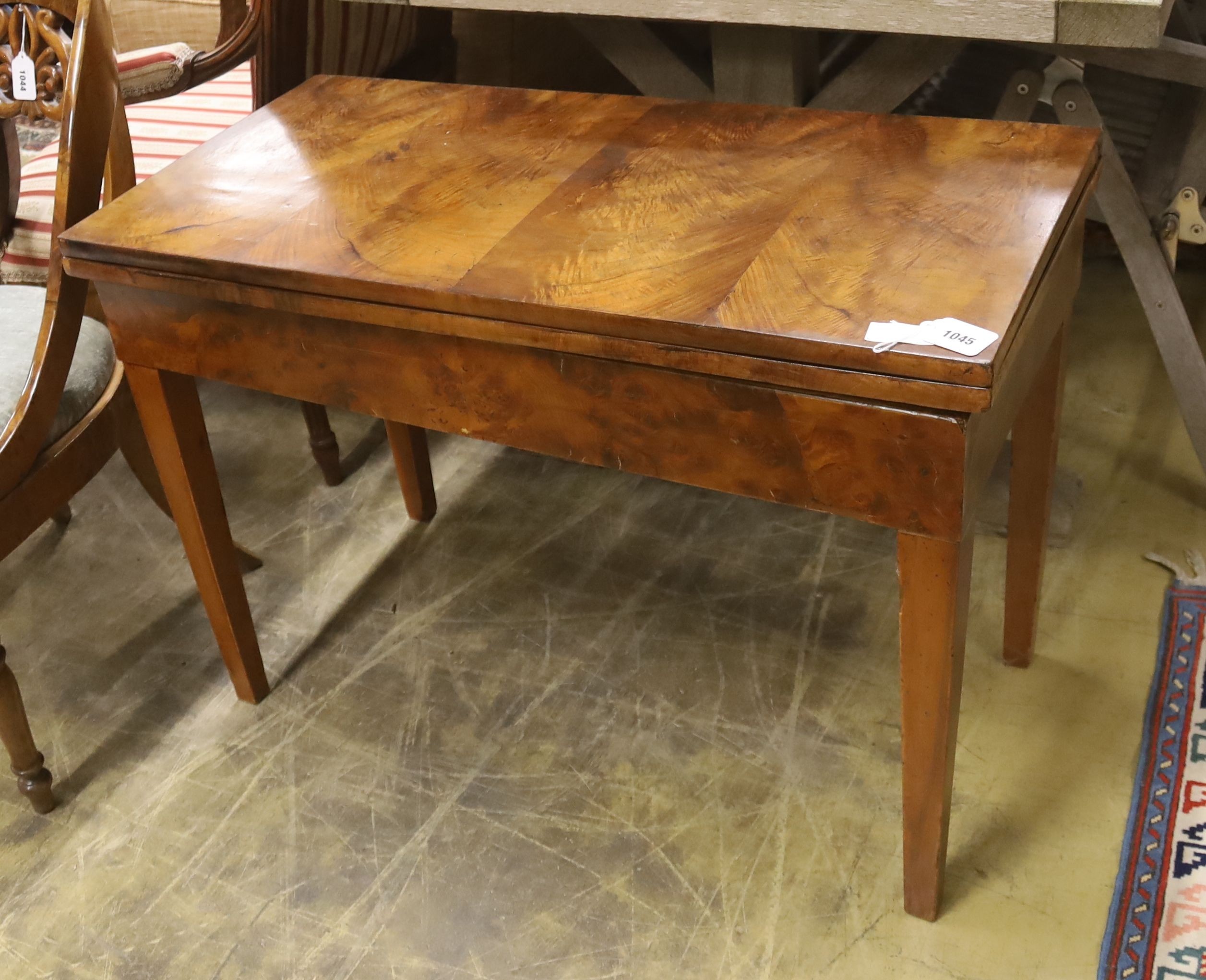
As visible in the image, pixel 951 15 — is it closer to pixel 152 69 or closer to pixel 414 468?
pixel 414 468

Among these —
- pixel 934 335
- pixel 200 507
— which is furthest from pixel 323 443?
pixel 934 335

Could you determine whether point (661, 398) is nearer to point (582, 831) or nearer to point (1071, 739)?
point (582, 831)

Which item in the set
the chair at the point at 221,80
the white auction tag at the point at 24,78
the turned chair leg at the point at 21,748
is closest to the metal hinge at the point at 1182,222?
the chair at the point at 221,80

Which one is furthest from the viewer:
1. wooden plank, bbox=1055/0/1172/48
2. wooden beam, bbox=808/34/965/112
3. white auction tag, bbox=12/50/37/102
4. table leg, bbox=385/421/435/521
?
table leg, bbox=385/421/435/521

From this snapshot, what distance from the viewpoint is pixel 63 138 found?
4.30 ft

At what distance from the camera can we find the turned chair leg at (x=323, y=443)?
190 centimetres

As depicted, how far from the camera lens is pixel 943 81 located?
85.4 inches

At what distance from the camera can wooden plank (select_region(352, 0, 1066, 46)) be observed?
1184mm

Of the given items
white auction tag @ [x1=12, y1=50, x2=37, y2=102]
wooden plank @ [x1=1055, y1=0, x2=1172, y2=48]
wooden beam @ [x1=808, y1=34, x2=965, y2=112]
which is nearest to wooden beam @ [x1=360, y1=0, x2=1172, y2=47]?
wooden plank @ [x1=1055, y1=0, x2=1172, y2=48]

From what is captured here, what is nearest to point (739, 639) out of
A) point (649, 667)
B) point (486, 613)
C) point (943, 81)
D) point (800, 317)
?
point (649, 667)

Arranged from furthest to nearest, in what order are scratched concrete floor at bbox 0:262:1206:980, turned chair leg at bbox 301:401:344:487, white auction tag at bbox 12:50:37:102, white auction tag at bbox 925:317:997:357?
turned chair leg at bbox 301:401:344:487 < white auction tag at bbox 12:50:37:102 < scratched concrete floor at bbox 0:262:1206:980 < white auction tag at bbox 925:317:997:357

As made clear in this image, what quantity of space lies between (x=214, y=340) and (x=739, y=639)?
30.9 inches

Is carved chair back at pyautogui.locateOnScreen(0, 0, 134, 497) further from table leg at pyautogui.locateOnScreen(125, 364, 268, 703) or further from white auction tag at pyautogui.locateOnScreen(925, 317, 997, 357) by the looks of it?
white auction tag at pyautogui.locateOnScreen(925, 317, 997, 357)

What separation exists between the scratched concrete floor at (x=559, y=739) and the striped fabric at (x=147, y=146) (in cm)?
47
